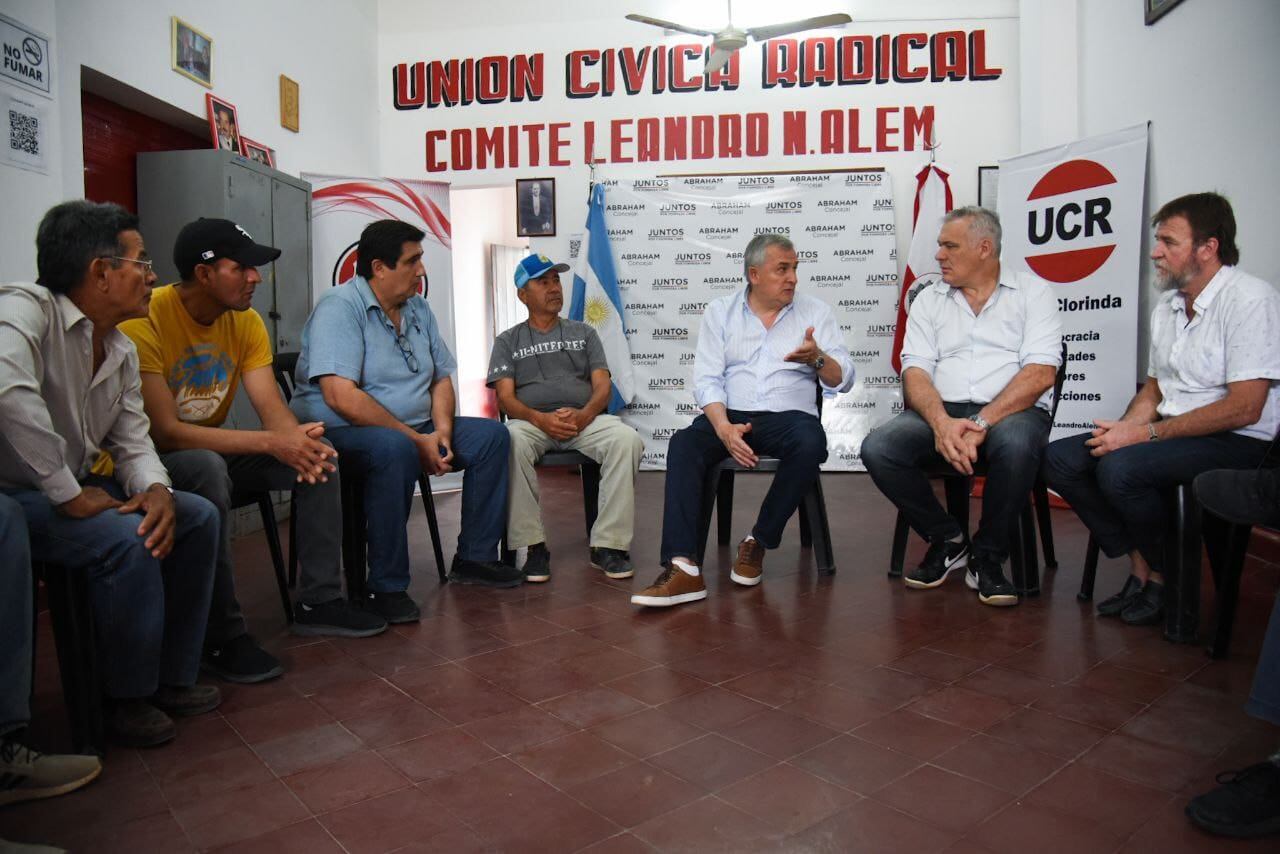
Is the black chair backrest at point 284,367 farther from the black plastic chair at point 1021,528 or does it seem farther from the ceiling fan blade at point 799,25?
the ceiling fan blade at point 799,25

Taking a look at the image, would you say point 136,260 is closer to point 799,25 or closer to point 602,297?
point 799,25

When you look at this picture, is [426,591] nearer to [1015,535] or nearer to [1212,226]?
[1015,535]

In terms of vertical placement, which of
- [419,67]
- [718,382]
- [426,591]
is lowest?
[426,591]

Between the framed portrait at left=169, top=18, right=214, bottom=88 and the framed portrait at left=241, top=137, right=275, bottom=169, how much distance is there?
34cm

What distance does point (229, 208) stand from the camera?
3.82 m

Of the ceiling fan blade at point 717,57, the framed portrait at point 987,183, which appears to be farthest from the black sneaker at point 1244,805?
the framed portrait at point 987,183

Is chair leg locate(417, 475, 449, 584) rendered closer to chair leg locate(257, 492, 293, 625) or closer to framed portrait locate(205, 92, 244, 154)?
chair leg locate(257, 492, 293, 625)

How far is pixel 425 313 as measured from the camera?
307 cm

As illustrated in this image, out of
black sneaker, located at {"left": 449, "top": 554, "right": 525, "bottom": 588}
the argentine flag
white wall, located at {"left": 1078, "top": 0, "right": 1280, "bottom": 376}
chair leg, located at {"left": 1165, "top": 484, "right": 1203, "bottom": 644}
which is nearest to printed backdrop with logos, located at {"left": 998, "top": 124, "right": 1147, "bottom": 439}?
white wall, located at {"left": 1078, "top": 0, "right": 1280, "bottom": 376}

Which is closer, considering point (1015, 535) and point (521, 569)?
point (1015, 535)

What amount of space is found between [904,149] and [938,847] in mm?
5098

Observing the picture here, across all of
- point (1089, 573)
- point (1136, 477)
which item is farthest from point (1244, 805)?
point (1089, 573)

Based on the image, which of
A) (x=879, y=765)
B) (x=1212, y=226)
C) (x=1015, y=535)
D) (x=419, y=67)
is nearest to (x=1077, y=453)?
(x=1015, y=535)

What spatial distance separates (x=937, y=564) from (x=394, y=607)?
170cm
